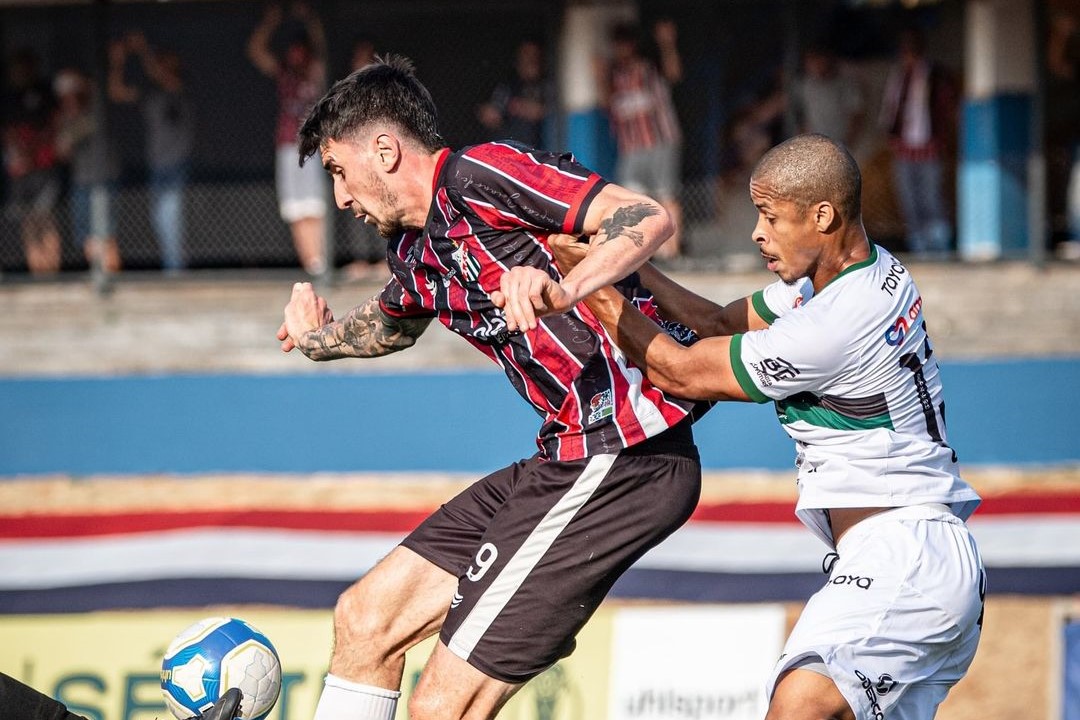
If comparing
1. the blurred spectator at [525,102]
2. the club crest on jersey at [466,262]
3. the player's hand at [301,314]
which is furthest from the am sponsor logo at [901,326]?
the blurred spectator at [525,102]

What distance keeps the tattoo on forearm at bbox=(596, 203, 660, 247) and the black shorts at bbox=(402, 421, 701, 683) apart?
73cm

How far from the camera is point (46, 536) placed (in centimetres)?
662

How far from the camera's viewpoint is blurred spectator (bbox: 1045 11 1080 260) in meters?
13.4

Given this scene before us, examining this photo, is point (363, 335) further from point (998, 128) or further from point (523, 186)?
point (998, 128)

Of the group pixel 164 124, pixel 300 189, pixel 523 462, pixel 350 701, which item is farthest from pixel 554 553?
pixel 164 124

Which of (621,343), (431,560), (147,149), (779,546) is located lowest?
(779,546)

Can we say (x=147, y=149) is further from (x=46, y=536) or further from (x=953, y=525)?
(x=953, y=525)

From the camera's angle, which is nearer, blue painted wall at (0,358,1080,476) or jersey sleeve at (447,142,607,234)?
jersey sleeve at (447,142,607,234)

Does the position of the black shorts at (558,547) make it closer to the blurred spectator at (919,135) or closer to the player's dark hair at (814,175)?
the player's dark hair at (814,175)

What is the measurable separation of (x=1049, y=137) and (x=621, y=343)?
1129 centimetres

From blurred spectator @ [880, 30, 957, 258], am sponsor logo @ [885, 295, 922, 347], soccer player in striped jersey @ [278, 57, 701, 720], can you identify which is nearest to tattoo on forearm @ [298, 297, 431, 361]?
soccer player in striped jersey @ [278, 57, 701, 720]

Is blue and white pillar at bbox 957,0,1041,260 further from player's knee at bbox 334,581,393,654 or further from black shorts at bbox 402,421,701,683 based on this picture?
player's knee at bbox 334,581,393,654

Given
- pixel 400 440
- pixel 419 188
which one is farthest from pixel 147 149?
pixel 419 188

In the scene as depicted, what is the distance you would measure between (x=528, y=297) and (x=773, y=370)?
0.86 m
